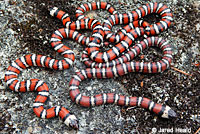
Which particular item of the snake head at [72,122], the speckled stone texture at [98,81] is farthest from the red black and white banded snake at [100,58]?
the speckled stone texture at [98,81]

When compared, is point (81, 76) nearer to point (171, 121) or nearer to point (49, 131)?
point (49, 131)

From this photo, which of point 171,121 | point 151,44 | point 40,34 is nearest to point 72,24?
point 40,34

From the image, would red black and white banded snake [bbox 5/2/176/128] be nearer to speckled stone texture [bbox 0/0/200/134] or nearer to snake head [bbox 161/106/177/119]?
snake head [bbox 161/106/177/119]

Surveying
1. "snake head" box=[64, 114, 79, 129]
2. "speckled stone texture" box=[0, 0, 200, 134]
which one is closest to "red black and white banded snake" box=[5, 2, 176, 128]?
"snake head" box=[64, 114, 79, 129]

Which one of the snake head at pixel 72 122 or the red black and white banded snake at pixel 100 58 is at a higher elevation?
the red black and white banded snake at pixel 100 58

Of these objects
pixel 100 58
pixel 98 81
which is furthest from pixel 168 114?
pixel 100 58

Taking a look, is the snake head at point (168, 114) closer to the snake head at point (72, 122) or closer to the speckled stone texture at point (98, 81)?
the speckled stone texture at point (98, 81)
